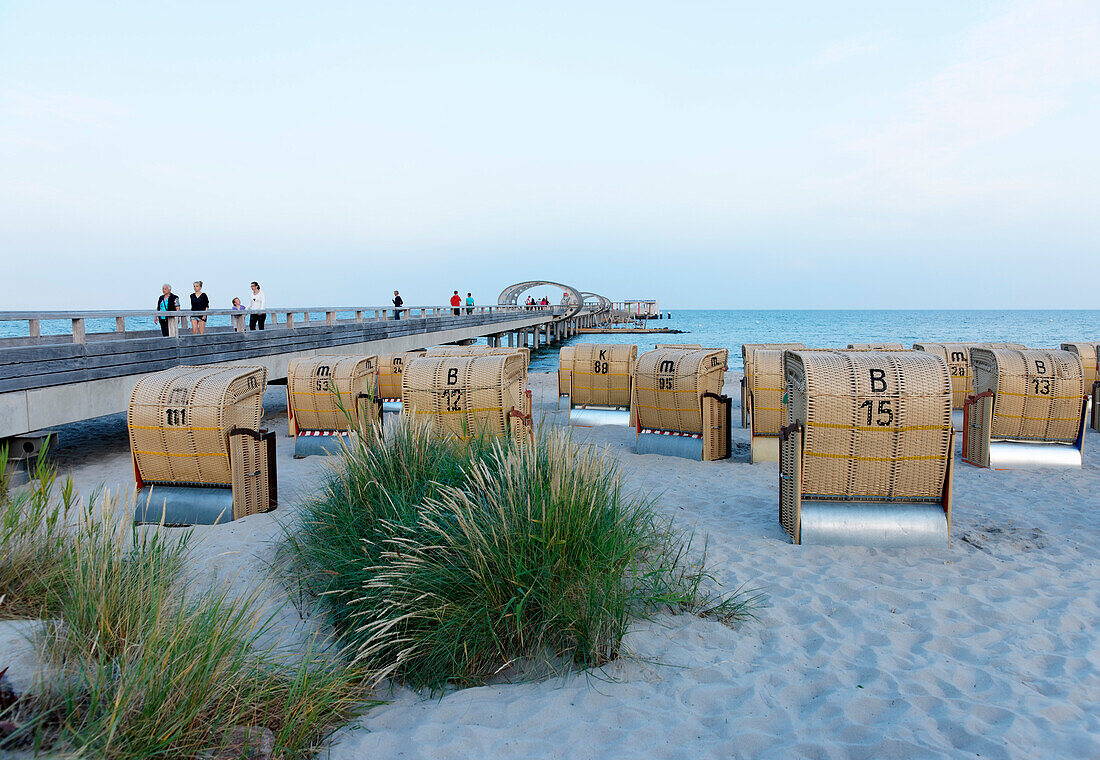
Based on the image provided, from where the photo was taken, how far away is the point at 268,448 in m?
6.94

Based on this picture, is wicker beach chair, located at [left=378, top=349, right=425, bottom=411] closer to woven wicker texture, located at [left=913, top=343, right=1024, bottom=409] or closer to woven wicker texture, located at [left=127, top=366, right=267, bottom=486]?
woven wicker texture, located at [left=127, top=366, right=267, bottom=486]

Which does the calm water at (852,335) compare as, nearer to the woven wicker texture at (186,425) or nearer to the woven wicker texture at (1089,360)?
the woven wicker texture at (1089,360)

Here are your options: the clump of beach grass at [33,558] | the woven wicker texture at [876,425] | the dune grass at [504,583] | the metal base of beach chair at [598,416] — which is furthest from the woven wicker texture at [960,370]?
the clump of beach grass at [33,558]

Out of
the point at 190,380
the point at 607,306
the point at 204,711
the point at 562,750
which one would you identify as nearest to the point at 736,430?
the point at 190,380

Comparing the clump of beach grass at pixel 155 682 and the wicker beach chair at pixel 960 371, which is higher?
the wicker beach chair at pixel 960 371

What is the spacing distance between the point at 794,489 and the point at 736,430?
7061mm

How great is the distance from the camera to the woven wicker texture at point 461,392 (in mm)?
7801

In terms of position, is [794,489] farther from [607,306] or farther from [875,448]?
[607,306]

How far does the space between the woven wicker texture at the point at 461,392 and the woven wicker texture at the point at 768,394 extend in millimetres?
3639

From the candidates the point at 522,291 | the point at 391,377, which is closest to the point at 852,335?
the point at 522,291

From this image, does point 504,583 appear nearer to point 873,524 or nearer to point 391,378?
point 873,524

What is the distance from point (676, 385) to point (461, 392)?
3.37m

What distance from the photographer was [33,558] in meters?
3.93

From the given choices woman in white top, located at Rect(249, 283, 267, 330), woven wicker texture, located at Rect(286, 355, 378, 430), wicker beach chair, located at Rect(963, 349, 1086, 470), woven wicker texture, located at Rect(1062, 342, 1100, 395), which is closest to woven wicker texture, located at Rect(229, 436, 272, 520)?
woven wicker texture, located at Rect(286, 355, 378, 430)
